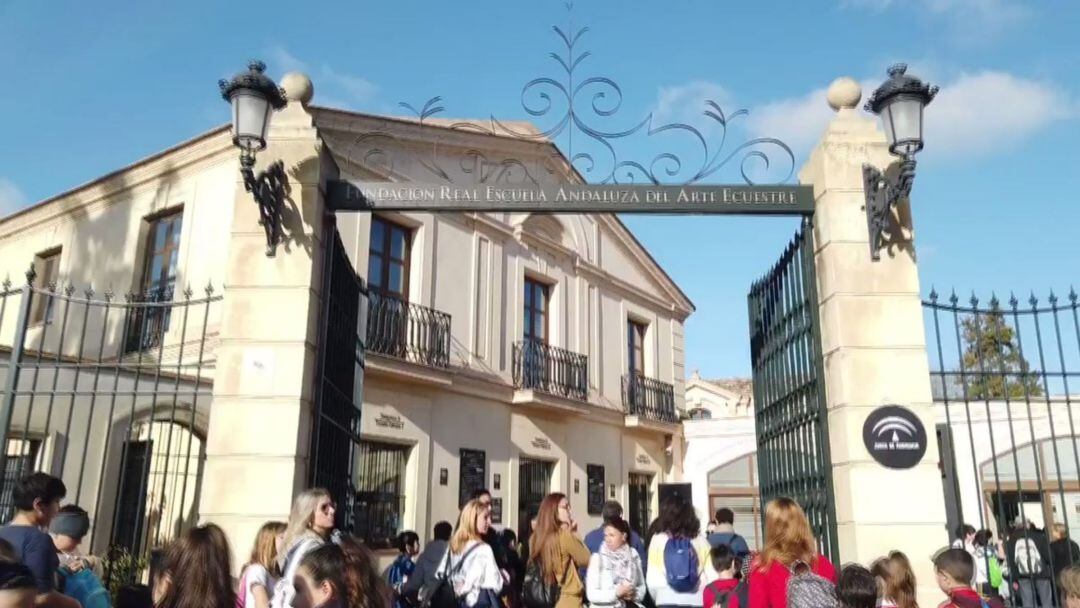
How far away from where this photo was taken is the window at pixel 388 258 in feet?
45.0

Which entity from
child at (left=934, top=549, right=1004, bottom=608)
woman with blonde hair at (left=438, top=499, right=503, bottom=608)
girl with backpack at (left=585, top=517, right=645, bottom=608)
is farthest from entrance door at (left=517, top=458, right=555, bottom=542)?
child at (left=934, top=549, right=1004, bottom=608)

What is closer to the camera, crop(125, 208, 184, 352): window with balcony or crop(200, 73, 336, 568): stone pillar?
crop(200, 73, 336, 568): stone pillar

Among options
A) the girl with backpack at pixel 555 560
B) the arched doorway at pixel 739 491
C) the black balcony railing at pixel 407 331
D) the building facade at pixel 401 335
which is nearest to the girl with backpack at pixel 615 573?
the girl with backpack at pixel 555 560

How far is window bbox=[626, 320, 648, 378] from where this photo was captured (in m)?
19.7

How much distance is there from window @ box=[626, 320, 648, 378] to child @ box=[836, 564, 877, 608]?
52.9ft

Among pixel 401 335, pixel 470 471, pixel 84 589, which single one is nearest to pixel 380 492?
pixel 470 471

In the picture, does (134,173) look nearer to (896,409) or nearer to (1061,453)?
(896,409)

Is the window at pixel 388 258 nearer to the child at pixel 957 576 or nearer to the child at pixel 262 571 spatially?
the child at pixel 262 571

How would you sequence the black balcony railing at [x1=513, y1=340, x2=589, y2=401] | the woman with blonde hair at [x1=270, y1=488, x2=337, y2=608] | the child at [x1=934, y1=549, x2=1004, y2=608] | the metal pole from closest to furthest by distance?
the child at [x1=934, y1=549, x2=1004, y2=608] → the woman with blonde hair at [x1=270, y1=488, x2=337, y2=608] → the metal pole → the black balcony railing at [x1=513, y1=340, x2=589, y2=401]

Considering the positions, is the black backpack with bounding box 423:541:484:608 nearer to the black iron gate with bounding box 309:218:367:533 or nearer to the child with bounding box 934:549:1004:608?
the black iron gate with bounding box 309:218:367:533

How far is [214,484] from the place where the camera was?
5.27m

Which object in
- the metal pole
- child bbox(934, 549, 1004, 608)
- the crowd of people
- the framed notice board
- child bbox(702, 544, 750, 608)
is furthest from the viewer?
the framed notice board

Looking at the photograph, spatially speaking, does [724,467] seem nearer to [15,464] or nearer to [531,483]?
[531,483]

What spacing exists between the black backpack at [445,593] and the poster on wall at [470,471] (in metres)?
9.31
